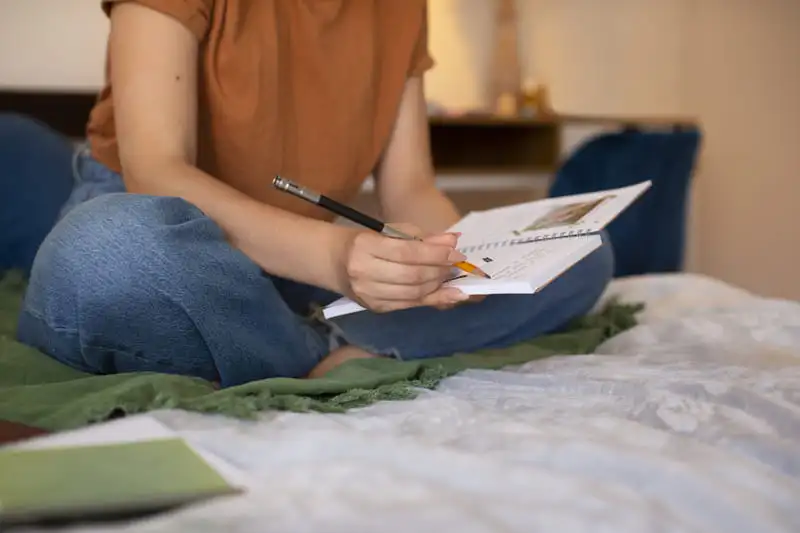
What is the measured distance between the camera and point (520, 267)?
0.70 meters

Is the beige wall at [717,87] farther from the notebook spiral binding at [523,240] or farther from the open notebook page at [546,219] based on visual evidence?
the notebook spiral binding at [523,240]

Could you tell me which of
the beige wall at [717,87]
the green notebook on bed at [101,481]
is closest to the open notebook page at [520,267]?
the green notebook on bed at [101,481]

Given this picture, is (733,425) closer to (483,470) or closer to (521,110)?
(483,470)

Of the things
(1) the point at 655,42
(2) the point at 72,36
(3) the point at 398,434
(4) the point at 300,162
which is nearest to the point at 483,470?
(3) the point at 398,434

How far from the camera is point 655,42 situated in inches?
98.3

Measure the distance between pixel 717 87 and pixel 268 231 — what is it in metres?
2.08

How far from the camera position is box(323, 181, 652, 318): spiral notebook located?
671 mm

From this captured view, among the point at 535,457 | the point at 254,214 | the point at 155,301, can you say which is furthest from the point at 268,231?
the point at 535,457

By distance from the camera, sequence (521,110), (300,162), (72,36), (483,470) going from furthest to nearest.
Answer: (521,110)
(72,36)
(300,162)
(483,470)

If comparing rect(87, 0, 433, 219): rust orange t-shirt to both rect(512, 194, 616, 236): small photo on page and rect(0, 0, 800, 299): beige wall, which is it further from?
rect(0, 0, 800, 299): beige wall

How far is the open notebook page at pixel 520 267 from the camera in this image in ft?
2.13

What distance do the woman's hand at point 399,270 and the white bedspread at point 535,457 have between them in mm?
86

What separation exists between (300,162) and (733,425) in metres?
0.62

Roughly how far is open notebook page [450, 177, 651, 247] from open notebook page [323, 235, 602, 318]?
0.02 metres
